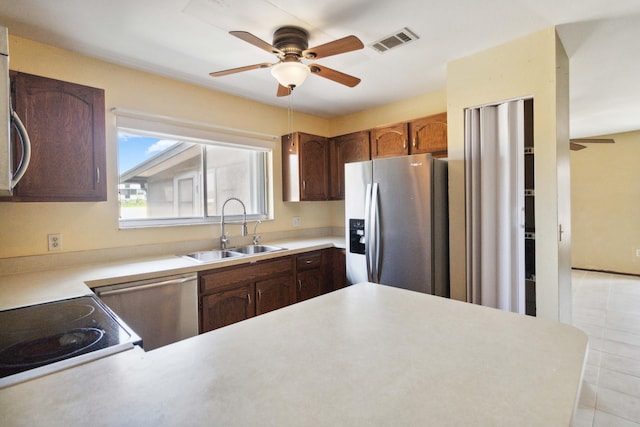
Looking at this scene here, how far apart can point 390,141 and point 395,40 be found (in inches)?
47.4

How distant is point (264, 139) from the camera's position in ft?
11.4

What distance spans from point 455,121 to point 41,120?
9.13ft

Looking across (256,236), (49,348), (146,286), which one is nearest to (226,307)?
(146,286)

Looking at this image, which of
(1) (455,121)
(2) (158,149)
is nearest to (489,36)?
(1) (455,121)

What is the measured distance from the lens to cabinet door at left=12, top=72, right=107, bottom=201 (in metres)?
1.80

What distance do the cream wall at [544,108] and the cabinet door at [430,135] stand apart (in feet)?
1.34

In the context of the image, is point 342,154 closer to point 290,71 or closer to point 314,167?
point 314,167

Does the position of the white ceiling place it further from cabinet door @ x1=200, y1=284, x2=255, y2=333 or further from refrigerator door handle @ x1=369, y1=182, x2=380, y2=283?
cabinet door @ x1=200, y1=284, x2=255, y2=333

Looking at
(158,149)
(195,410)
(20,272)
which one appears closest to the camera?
(195,410)

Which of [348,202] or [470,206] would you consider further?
[348,202]

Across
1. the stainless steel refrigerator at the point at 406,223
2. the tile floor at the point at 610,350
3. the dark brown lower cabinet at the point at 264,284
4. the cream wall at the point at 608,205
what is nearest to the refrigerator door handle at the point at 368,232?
the stainless steel refrigerator at the point at 406,223

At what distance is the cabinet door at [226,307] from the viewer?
7.54ft

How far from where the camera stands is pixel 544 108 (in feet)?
6.70

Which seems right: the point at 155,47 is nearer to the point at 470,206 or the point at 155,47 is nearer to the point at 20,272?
the point at 20,272
